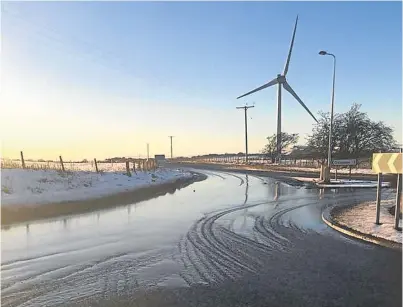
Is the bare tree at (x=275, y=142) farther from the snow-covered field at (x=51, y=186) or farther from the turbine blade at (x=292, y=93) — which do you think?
the snow-covered field at (x=51, y=186)

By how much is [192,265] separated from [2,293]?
3.17 m

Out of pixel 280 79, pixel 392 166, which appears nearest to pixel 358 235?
pixel 392 166

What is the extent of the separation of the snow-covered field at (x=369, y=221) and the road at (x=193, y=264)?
727 millimetres

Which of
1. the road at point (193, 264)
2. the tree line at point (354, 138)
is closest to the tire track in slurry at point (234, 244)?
the road at point (193, 264)

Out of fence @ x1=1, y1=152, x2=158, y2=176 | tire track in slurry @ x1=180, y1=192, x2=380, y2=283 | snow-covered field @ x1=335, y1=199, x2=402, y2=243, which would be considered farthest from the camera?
fence @ x1=1, y1=152, x2=158, y2=176

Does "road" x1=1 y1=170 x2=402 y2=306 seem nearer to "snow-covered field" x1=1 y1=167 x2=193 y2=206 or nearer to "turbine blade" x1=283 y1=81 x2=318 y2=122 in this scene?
"snow-covered field" x1=1 y1=167 x2=193 y2=206

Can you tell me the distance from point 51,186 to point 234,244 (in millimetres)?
12967

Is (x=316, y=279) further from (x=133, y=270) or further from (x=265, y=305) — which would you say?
(x=133, y=270)

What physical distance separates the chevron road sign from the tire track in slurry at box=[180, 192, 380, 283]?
2669 millimetres

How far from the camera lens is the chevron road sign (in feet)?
34.3

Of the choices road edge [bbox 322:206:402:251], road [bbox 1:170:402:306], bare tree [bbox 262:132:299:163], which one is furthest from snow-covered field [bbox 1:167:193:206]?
bare tree [bbox 262:132:299:163]

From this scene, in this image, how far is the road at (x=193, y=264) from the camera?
235 inches

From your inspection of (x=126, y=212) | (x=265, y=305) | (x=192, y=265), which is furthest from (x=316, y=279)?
(x=126, y=212)

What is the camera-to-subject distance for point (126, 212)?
51.0ft
